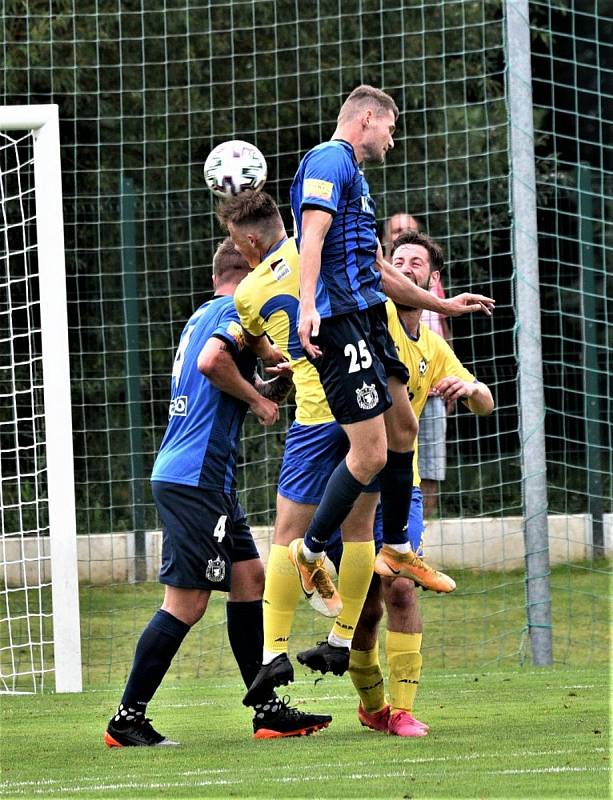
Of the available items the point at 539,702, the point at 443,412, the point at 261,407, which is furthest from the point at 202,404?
the point at 443,412

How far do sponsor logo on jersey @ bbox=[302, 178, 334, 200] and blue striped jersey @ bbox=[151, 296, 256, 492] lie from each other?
2.67 feet

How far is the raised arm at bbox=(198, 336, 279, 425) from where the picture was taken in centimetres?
604

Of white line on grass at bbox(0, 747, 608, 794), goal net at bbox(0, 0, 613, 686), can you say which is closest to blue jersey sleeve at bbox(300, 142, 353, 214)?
white line on grass at bbox(0, 747, 608, 794)

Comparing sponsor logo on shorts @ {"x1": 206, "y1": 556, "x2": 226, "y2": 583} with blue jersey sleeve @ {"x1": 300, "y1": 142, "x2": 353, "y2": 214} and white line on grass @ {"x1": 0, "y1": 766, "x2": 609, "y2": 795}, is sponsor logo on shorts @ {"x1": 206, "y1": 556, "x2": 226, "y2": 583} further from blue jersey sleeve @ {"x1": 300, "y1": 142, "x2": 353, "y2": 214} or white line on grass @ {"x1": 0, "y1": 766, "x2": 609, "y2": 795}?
blue jersey sleeve @ {"x1": 300, "y1": 142, "x2": 353, "y2": 214}

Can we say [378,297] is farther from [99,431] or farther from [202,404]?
[99,431]

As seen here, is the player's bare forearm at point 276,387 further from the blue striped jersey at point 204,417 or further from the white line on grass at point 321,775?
the white line on grass at point 321,775

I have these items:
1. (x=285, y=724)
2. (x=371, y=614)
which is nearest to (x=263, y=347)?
(x=371, y=614)

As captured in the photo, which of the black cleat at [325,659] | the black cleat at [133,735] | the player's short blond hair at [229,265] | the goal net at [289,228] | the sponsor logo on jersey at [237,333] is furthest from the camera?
the goal net at [289,228]

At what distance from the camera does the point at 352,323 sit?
5.61 m

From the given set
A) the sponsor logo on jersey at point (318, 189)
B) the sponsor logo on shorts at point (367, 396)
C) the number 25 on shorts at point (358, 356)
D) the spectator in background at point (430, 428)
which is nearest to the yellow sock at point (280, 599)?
the sponsor logo on shorts at point (367, 396)

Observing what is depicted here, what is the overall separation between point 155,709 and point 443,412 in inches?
144

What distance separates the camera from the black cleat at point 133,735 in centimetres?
591

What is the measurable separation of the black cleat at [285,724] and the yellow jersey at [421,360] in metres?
1.09

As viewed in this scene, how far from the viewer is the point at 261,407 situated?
611cm
